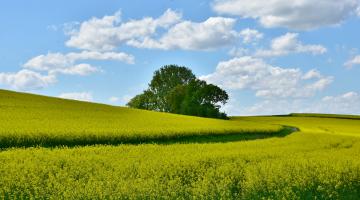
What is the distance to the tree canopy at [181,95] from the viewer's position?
2881 inches

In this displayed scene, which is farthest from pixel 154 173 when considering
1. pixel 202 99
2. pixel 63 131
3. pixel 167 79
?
pixel 167 79

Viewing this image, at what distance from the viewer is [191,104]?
73812 mm

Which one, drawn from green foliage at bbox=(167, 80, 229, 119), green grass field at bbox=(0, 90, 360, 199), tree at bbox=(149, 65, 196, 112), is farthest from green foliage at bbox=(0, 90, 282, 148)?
tree at bbox=(149, 65, 196, 112)

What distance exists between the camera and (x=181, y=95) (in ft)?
254

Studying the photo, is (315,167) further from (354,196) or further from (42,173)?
(42,173)

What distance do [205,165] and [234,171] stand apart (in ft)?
7.48

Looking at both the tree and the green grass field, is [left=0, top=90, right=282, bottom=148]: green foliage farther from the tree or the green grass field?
the tree

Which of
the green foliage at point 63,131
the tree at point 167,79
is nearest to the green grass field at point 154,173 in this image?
the green foliage at point 63,131

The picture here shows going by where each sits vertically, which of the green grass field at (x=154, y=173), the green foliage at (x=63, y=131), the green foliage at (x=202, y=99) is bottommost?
the green grass field at (x=154, y=173)

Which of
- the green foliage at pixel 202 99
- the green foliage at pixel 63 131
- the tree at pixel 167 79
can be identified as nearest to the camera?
the green foliage at pixel 63 131

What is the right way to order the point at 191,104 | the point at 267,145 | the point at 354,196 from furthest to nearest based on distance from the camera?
the point at 191,104
the point at 267,145
the point at 354,196

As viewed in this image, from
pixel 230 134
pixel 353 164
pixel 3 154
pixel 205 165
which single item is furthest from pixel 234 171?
pixel 230 134

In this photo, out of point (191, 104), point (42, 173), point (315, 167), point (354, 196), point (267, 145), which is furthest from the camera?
point (191, 104)

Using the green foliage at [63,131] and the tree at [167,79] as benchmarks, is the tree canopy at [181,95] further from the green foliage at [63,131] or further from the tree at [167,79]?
the green foliage at [63,131]
